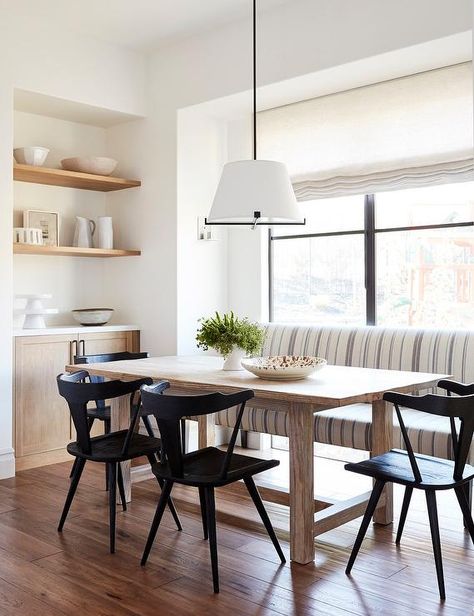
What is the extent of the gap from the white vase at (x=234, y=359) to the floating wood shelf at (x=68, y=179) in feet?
6.67

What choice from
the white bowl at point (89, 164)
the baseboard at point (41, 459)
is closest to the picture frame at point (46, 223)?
the white bowl at point (89, 164)

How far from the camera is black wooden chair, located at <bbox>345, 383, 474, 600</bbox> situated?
253 cm

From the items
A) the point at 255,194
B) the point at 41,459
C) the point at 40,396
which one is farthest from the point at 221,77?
the point at 41,459

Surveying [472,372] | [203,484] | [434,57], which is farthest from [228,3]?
[203,484]

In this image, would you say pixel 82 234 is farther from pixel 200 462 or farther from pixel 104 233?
pixel 200 462

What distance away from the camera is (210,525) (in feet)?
8.91

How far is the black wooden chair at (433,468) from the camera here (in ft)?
8.31

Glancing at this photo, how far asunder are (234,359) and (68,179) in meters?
2.15

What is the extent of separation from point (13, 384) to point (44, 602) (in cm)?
210

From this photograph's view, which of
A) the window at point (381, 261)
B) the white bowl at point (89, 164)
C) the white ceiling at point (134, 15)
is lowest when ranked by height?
the window at point (381, 261)

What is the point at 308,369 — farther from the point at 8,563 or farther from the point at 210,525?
the point at 8,563

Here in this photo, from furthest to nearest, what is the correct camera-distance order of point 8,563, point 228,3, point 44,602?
point 228,3, point 8,563, point 44,602

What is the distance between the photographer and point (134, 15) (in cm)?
453

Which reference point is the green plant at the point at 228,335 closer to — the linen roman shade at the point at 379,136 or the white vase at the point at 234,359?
the white vase at the point at 234,359
